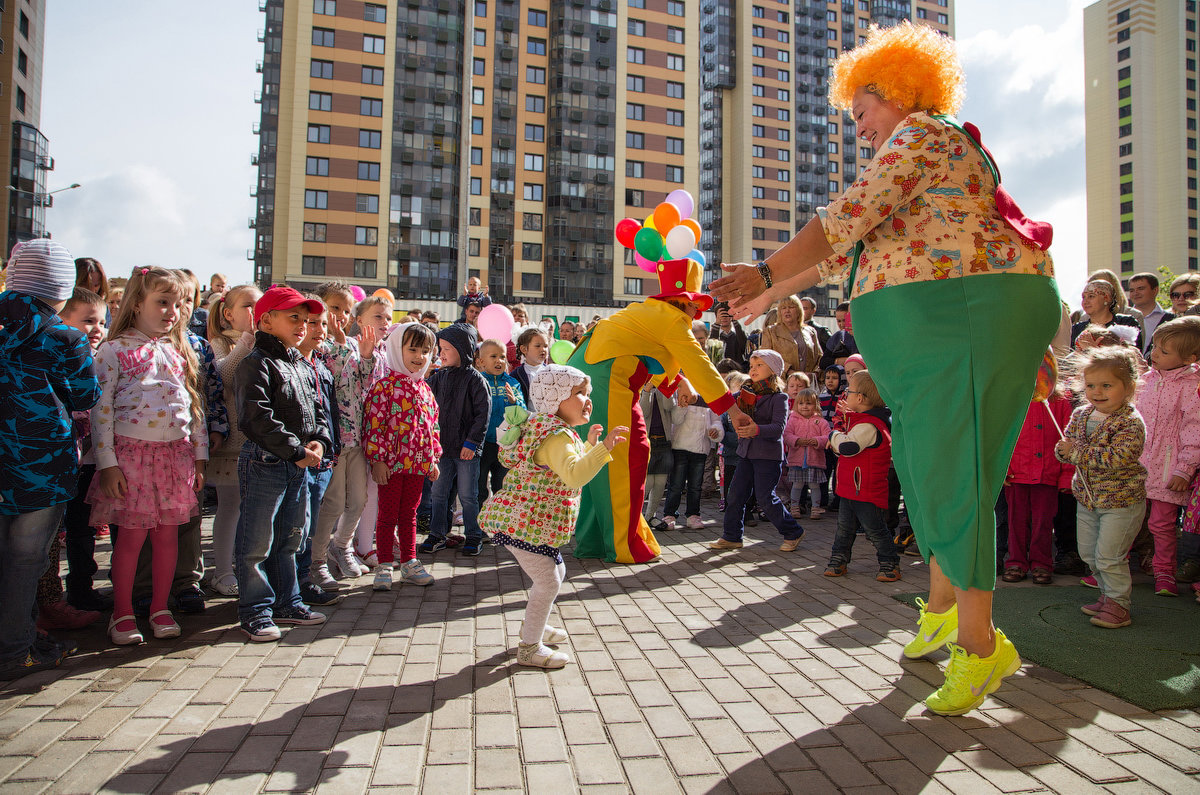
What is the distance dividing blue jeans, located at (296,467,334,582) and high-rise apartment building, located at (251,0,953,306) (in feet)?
114

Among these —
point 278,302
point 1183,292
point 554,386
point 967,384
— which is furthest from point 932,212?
point 1183,292

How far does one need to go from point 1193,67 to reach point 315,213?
8680cm

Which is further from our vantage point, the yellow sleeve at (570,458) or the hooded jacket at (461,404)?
the hooded jacket at (461,404)

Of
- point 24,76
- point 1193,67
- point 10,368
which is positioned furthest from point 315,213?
point 1193,67

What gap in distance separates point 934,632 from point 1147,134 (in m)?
95.4

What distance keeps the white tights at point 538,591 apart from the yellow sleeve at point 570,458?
42 centimetres

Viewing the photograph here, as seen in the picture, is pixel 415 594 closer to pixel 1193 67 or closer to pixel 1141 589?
pixel 1141 589

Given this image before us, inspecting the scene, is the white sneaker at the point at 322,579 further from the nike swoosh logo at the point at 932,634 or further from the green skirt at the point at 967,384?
the green skirt at the point at 967,384

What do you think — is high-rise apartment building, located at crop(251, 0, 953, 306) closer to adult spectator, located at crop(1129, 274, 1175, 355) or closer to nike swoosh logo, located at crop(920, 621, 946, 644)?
adult spectator, located at crop(1129, 274, 1175, 355)

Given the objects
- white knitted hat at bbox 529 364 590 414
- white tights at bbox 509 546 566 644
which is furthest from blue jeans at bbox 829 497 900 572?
white knitted hat at bbox 529 364 590 414

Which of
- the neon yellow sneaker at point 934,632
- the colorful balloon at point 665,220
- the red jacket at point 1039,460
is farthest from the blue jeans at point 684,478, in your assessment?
the neon yellow sneaker at point 934,632

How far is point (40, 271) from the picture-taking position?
3.64 m

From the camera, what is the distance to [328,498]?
5.51 metres

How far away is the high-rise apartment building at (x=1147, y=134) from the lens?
7575 centimetres
